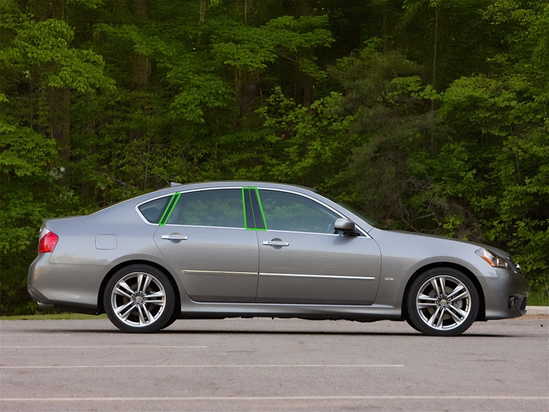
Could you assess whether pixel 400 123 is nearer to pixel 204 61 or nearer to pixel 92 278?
pixel 204 61

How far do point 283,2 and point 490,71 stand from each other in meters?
7.89

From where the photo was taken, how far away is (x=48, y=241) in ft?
41.3

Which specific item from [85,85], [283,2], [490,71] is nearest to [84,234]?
[85,85]

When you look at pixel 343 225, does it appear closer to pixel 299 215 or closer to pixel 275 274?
pixel 299 215

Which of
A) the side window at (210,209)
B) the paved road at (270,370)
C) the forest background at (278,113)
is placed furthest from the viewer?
the forest background at (278,113)

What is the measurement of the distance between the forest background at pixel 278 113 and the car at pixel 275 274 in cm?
1782

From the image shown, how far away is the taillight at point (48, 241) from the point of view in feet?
41.2

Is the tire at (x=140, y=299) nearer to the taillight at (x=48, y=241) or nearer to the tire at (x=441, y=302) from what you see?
the taillight at (x=48, y=241)

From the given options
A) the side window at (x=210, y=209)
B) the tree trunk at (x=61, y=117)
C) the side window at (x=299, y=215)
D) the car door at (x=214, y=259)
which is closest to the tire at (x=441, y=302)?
the side window at (x=299, y=215)

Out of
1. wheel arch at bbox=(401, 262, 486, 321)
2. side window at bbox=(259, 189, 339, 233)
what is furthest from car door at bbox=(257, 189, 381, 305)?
wheel arch at bbox=(401, 262, 486, 321)

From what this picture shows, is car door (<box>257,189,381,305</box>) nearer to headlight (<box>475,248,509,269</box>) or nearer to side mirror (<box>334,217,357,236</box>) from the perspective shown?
side mirror (<box>334,217,357,236</box>)

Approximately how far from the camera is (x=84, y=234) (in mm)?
12539

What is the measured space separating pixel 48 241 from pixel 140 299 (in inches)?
49.4

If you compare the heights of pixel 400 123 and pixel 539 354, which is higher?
pixel 400 123
